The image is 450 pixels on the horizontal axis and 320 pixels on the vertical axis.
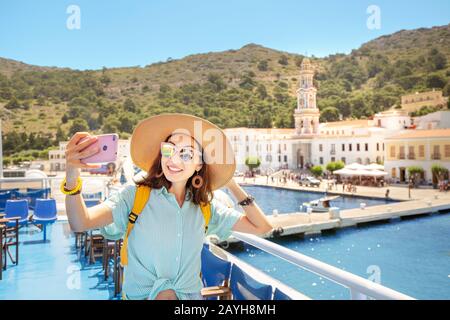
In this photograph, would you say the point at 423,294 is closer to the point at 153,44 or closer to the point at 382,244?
the point at 382,244

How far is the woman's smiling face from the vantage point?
5.65 feet

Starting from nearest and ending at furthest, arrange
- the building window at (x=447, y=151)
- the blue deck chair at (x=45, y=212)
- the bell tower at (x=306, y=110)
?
the blue deck chair at (x=45, y=212) → the building window at (x=447, y=151) → the bell tower at (x=306, y=110)

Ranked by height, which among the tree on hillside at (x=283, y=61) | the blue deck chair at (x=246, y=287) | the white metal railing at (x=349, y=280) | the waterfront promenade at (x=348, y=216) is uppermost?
the tree on hillside at (x=283, y=61)

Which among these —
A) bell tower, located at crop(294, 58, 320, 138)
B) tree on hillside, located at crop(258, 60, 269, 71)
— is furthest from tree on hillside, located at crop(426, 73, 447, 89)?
tree on hillside, located at crop(258, 60, 269, 71)

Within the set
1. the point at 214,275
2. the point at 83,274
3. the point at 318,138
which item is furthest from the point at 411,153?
the point at 214,275

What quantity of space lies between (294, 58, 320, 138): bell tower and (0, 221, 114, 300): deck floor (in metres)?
48.9

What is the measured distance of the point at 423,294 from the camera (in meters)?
→ 12.4

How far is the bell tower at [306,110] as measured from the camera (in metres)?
54.1

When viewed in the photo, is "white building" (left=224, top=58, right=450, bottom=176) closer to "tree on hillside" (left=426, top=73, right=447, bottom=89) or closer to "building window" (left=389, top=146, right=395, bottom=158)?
"building window" (left=389, top=146, right=395, bottom=158)

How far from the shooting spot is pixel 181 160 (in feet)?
5.69

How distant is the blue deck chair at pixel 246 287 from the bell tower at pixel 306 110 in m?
51.5

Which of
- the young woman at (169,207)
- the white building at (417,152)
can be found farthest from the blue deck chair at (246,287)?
the white building at (417,152)

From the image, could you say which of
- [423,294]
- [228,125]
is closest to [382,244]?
[423,294]

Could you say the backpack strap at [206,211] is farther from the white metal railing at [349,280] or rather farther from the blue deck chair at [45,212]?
the blue deck chair at [45,212]
